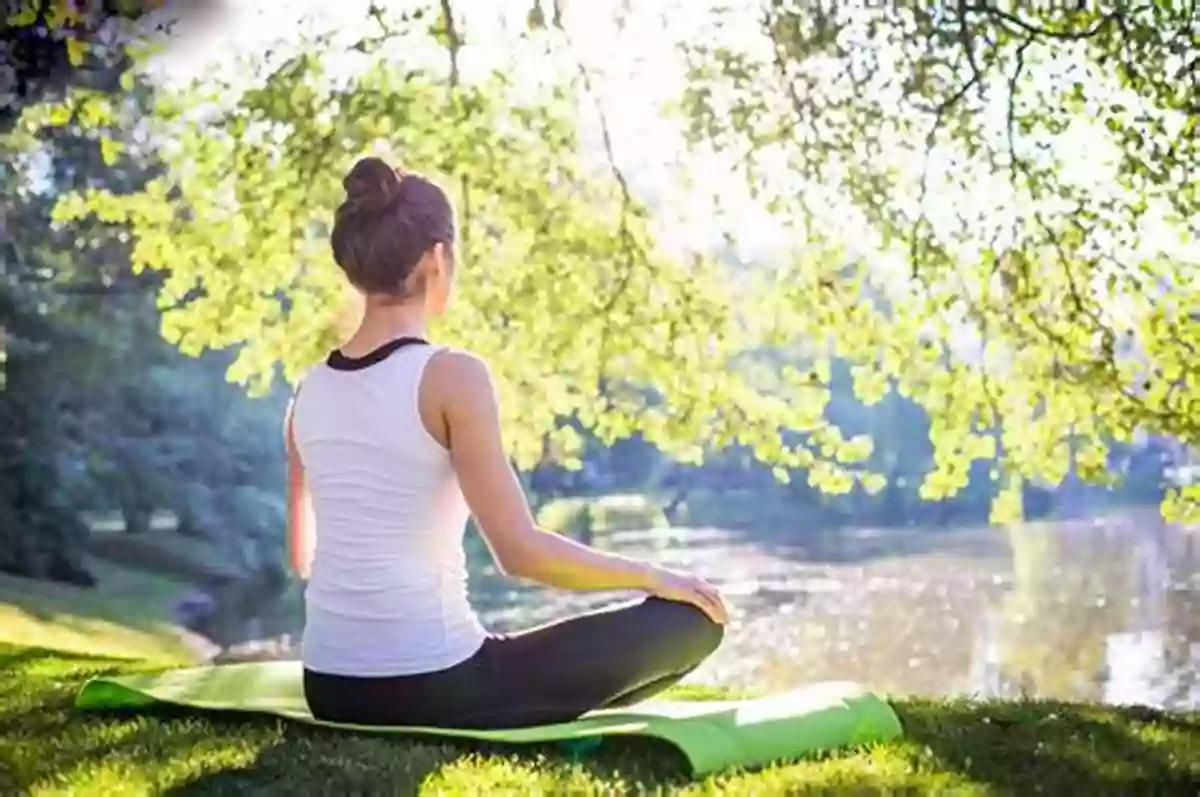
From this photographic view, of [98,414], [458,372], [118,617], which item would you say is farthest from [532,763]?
[118,617]

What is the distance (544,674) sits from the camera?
189 cm

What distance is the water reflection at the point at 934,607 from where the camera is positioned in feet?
11.0

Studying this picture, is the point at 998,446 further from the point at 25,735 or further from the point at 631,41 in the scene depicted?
the point at 25,735

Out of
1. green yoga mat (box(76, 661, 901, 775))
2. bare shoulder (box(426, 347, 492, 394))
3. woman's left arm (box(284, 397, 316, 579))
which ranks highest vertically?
bare shoulder (box(426, 347, 492, 394))

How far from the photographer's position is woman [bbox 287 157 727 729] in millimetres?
1815

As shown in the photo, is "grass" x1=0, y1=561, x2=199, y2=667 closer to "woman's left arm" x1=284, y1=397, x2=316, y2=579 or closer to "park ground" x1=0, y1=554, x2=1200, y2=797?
"park ground" x1=0, y1=554, x2=1200, y2=797

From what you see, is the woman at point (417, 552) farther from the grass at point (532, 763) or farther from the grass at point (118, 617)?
the grass at point (118, 617)

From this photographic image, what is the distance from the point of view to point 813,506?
3496mm

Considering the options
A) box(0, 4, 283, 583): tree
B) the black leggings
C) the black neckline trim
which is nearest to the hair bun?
the black neckline trim

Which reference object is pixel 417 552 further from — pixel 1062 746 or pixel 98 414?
pixel 98 414

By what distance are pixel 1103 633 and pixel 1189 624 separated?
0.22 m

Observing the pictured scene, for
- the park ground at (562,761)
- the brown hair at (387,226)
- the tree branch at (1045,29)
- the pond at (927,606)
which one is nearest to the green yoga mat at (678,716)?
the park ground at (562,761)

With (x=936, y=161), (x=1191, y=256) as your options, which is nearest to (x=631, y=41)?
(x=936, y=161)

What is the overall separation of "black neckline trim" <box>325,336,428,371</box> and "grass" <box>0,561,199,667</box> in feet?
6.65
